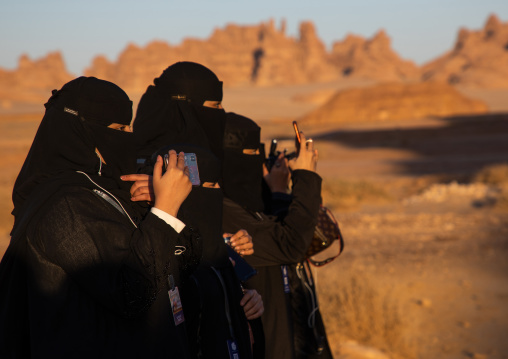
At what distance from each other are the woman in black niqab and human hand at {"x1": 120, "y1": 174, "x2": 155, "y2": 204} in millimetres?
64

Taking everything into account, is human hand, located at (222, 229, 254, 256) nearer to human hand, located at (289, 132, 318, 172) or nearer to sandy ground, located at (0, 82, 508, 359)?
human hand, located at (289, 132, 318, 172)

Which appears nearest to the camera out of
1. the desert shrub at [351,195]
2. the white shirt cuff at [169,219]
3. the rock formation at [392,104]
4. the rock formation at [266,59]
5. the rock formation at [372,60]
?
the white shirt cuff at [169,219]

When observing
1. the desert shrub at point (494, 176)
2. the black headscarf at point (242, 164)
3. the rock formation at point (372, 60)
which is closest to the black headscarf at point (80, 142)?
the black headscarf at point (242, 164)

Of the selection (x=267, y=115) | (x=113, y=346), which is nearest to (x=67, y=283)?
(x=113, y=346)

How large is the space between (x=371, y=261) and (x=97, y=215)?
278 inches

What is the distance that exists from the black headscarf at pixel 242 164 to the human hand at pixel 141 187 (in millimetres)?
1099

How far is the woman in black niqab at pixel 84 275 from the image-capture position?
176 centimetres

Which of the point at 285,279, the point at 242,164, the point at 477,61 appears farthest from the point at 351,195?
the point at 477,61

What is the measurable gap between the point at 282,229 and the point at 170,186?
107 cm

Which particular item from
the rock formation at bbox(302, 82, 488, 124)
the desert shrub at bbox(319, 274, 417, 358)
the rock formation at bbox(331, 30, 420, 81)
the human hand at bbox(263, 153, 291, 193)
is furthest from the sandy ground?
the rock formation at bbox(331, 30, 420, 81)

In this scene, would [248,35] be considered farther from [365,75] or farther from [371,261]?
[371,261]

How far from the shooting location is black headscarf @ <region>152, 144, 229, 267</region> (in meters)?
2.24

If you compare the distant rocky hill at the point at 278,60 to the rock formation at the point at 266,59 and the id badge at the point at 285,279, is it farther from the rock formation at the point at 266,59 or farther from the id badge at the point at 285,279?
the id badge at the point at 285,279

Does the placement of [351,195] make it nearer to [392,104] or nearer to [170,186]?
[170,186]
